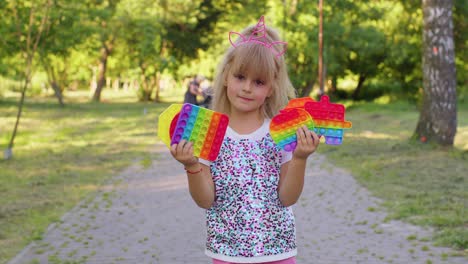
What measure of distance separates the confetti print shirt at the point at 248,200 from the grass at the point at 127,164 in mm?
4256

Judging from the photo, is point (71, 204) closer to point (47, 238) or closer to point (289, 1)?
point (47, 238)

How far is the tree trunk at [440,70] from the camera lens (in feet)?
48.3

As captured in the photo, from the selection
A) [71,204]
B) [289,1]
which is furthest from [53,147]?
[289,1]

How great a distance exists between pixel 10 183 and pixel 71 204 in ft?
7.10

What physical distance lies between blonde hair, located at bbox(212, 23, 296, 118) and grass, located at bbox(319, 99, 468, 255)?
Result: 4086 millimetres

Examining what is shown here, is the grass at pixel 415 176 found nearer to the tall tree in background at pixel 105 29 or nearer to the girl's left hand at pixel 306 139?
the girl's left hand at pixel 306 139

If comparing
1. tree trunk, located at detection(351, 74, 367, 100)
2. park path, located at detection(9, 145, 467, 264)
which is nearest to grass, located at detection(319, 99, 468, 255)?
park path, located at detection(9, 145, 467, 264)

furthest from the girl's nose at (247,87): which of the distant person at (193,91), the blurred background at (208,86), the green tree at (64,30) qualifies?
the green tree at (64,30)

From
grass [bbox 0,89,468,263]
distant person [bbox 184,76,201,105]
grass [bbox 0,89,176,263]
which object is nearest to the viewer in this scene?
grass [bbox 0,89,468,263]

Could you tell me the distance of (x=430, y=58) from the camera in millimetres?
14945

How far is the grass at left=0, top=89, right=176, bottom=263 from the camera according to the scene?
336 inches

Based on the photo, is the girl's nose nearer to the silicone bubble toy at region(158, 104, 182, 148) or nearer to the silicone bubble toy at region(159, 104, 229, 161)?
the silicone bubble toy at region(159, 104, 229, 161)

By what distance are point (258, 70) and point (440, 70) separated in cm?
1244

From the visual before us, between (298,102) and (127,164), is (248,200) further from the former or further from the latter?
(127,164)
